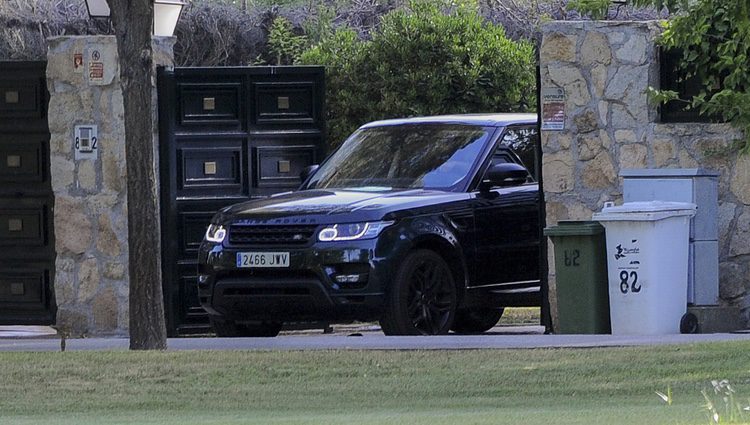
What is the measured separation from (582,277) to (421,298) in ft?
4.12

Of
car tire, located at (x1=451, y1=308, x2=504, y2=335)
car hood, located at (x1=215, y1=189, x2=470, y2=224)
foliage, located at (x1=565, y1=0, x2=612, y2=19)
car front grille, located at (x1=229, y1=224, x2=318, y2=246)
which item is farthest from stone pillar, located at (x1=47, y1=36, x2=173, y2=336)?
foliage, located at (x1=565, y1=0, x2=612, y2=19)

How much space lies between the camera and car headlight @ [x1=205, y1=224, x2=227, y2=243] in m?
13.2

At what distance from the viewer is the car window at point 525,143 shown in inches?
564

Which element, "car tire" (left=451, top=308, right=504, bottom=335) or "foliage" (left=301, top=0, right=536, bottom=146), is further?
"foliage" (left=301, top=0, right=536, bottom=146)

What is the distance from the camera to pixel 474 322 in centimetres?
1546

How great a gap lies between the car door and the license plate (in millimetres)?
1722

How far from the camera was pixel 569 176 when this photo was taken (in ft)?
46.7

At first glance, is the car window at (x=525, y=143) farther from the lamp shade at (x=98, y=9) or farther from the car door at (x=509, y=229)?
the lamp shade at (x=98, y=9)

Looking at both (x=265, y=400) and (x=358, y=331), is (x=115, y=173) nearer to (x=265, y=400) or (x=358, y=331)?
(x=358, y=331)

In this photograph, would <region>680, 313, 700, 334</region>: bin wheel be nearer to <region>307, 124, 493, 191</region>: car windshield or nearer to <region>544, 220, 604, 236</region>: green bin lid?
<region>544, 220, 604, 236</region>: green bin lid

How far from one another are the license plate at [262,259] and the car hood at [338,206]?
10.3 inches

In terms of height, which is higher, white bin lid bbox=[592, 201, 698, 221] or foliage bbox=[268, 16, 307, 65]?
foliage bbox=[268, 16, 307, 65]

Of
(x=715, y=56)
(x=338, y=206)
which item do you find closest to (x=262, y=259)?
(x=338, y=206)

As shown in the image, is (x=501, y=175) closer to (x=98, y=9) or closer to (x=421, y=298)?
(x=421, y=298)
